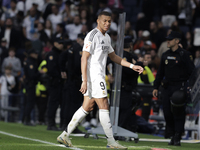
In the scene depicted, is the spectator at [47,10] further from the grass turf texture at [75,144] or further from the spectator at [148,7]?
the grass turf texture at [75,144]

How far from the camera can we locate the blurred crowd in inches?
650

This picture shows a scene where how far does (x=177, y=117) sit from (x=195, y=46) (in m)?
7.28

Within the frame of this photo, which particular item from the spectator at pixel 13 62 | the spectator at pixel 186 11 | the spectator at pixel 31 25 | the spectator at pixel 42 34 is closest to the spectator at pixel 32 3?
the spectator at pixel 31 25

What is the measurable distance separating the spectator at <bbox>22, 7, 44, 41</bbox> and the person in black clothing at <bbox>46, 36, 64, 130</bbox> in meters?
7.44

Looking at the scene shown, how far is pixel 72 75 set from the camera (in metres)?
10.6

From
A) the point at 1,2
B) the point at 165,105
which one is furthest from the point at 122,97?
the point at 1,2

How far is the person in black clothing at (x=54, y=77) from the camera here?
38.6 feet

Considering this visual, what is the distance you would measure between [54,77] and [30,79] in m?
2.02

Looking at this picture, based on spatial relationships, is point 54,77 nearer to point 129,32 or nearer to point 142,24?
point 129,32

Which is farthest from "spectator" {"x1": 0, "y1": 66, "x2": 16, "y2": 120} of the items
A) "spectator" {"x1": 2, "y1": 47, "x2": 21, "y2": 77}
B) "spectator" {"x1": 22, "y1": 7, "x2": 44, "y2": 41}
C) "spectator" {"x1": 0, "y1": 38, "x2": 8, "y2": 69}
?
"spectator" {"x1": 22, "y1": 7, "x2": 44, "y2": 41}

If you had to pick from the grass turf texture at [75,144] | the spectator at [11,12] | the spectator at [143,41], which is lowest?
the grass turf texture at [75,144]

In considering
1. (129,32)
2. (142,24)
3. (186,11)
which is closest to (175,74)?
(129,32)

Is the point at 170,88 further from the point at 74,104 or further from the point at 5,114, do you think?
the point at 5,114

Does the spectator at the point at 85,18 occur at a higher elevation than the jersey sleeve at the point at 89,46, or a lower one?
higher
